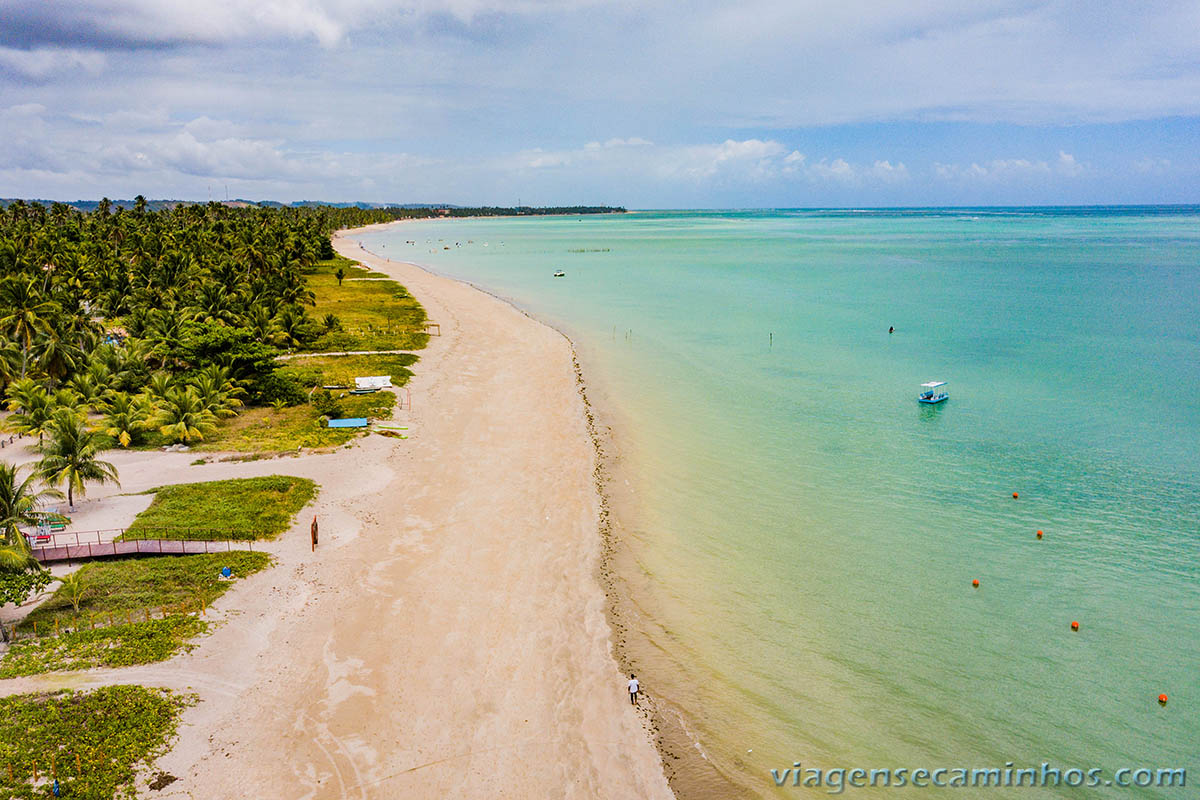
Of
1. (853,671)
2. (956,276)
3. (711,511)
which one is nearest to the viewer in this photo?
(853,671)

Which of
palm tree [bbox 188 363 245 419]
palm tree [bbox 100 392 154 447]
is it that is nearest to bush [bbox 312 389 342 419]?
palm tree [bbox 188 363 245 419]

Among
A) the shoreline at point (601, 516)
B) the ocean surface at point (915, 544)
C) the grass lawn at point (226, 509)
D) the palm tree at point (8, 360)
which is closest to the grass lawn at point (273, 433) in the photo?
the grass lawn at point (226, 509)

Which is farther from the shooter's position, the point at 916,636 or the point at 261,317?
the point at 261,317

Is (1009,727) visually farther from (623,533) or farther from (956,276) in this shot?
(956,276)

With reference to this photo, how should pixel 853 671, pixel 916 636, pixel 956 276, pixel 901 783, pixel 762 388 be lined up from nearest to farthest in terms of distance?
pixel 901 783
pixel 853 671
pixel 916 636
pixel 762 388
pixel 956 276

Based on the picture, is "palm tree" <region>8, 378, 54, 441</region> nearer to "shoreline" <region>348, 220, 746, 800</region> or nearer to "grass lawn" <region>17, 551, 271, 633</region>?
"grass lawn" <region>17, 551, 271, 633</region>

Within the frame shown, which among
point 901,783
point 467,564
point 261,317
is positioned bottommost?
point 901,783

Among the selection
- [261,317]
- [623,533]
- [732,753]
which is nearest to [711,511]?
[623,533]
